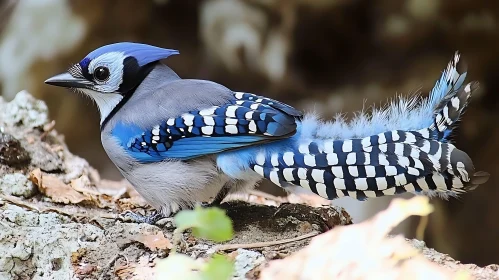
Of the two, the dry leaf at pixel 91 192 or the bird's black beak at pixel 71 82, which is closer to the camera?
the bird's black beak at pixel 71 82

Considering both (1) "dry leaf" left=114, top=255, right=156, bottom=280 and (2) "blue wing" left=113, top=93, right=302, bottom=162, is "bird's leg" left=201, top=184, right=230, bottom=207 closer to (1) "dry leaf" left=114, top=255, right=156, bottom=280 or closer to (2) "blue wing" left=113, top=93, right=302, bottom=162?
(2) "blue wing" left=113, top=93, right=302, bottom=162

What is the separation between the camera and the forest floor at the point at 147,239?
1121 millimetres

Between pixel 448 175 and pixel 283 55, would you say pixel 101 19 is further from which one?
pixel 448 175

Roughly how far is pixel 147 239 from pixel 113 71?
25.4 inches

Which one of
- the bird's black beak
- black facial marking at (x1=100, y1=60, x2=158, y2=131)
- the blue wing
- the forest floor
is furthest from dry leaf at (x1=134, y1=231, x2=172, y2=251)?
the bird's black beak

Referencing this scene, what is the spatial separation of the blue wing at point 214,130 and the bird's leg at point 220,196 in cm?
22

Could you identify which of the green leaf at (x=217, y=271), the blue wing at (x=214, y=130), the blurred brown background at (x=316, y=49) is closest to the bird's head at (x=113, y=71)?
the blue wing at (x=214, y=130)

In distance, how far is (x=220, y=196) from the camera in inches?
87.4

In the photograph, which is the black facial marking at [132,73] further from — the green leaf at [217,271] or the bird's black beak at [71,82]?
the green leaf at [217,271]

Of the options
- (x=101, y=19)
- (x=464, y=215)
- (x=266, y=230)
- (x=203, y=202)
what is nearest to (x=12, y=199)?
(x=203, y=202)

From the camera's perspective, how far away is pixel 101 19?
13.4ft

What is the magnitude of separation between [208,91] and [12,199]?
78 centimetres

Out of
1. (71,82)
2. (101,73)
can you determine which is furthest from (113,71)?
(71,82)

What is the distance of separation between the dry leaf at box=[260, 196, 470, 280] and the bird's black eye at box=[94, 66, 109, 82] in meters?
1.26
